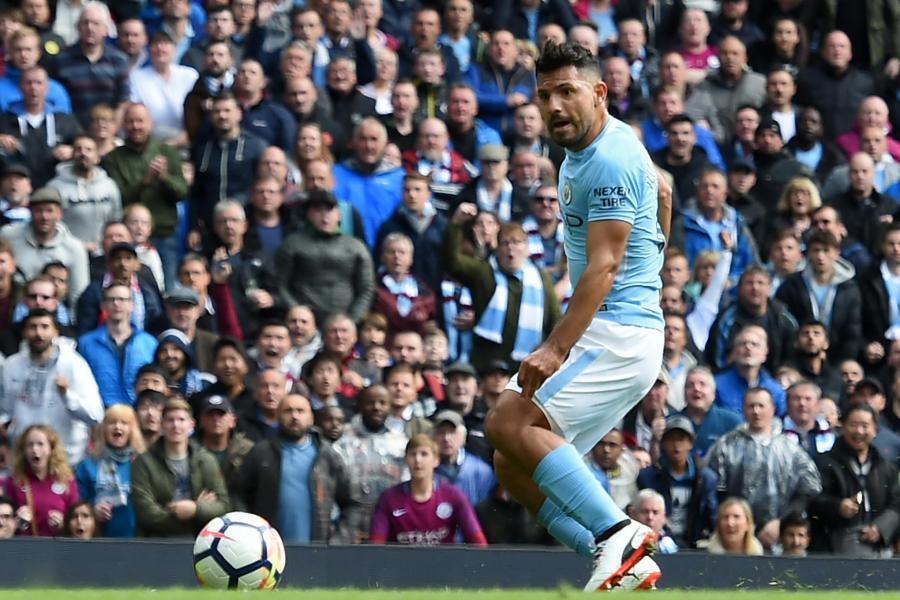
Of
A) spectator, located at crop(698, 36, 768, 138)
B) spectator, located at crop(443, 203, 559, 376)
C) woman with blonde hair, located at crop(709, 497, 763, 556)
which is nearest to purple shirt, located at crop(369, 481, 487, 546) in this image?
woman with blonde hair, located at crop(709, 497, 763, 556)

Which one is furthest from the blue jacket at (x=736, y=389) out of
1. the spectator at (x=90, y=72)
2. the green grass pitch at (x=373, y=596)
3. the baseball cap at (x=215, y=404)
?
the green grass pitch at (x=373, y=596)

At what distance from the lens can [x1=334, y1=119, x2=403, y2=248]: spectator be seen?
14.4 metres

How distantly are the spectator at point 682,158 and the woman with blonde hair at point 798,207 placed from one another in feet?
2.28

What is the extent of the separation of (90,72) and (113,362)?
299 cm

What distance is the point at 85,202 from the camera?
13562mm

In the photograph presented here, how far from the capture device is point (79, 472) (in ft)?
38.2

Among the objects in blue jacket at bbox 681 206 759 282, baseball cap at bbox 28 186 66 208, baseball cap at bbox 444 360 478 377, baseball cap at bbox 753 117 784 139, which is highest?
baseball cap at bbox 28 186 66 208

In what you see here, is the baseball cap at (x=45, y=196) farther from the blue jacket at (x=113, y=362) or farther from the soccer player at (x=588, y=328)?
the soccer player at (x=588, y=328)

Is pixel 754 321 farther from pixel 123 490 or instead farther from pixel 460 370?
pixel 123 490

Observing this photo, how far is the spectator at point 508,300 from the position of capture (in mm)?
13656

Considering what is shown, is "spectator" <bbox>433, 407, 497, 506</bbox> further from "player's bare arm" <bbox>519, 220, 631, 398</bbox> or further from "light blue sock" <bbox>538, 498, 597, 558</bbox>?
"player's bare arm" <bbox>519, 220, 631, 398</bbox>

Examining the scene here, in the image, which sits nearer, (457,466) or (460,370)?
(457,466)

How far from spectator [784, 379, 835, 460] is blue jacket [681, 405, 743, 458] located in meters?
0.36

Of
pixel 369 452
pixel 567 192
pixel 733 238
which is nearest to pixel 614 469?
pixel 369 452
